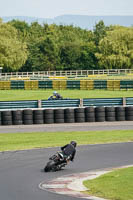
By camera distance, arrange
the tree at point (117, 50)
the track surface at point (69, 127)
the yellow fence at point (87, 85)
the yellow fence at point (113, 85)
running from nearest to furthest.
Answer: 1. the track surface at point (69, 127)
2. the yellow fence at point (113, 85)
3. the yellow fence at point (87, 85)
4. the tree at point (117, 50)

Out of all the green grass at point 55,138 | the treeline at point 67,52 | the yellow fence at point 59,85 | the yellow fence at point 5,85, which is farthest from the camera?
the treeline at point 67,52

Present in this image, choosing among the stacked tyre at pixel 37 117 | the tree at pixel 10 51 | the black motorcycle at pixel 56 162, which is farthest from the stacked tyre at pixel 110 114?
the tree at pixel 10 51

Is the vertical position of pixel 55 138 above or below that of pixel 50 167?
below

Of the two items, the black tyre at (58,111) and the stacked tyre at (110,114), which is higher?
the black tyre at (58,111)

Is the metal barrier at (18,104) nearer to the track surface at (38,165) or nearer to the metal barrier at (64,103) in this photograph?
the metal barrier at (64,103)

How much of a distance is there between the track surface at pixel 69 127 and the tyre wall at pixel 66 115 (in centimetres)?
40

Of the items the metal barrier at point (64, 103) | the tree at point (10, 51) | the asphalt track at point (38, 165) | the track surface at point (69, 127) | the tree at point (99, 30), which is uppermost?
the tree at point (99, 30)

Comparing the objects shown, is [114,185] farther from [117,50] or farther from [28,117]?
[117,50]

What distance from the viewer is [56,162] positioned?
16.4 meters

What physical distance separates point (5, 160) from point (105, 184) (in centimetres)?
510

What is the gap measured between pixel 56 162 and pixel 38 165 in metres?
1.17

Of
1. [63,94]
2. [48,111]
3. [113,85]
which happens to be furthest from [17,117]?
[113,85]

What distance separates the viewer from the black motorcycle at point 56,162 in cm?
1634

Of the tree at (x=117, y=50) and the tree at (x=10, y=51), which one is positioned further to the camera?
the tree at (x=117, y=50)
